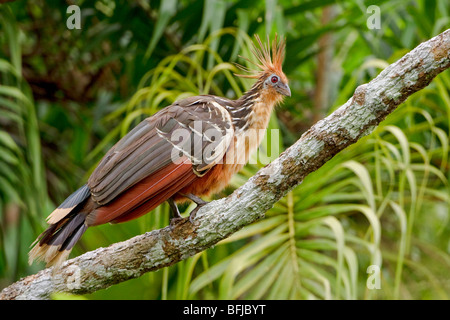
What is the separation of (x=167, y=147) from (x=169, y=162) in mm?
A: 61

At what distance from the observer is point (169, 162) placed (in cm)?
186

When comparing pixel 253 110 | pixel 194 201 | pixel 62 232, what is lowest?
pixel 62 232

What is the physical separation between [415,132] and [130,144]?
161cm

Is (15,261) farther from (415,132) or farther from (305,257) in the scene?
(415,132)

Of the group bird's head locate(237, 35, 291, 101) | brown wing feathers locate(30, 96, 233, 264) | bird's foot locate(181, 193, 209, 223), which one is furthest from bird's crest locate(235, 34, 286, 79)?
bird's foot locate(181, 193, 209, 223)

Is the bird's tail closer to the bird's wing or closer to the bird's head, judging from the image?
the bird's wing

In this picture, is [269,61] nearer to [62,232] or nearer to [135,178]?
[135,178]

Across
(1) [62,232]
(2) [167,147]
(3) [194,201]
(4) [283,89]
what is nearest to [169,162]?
(2) [167,147]

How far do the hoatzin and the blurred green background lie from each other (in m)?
0.43

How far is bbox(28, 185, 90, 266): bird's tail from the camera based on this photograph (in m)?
1.81

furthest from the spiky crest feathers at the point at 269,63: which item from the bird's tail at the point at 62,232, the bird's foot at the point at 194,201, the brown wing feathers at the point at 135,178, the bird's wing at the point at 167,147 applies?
the bird's tail at the point at 62,232

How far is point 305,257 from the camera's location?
7.65 feet

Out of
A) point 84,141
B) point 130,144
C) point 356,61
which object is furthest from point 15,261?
point 356,61

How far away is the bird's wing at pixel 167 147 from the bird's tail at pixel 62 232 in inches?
3.2
